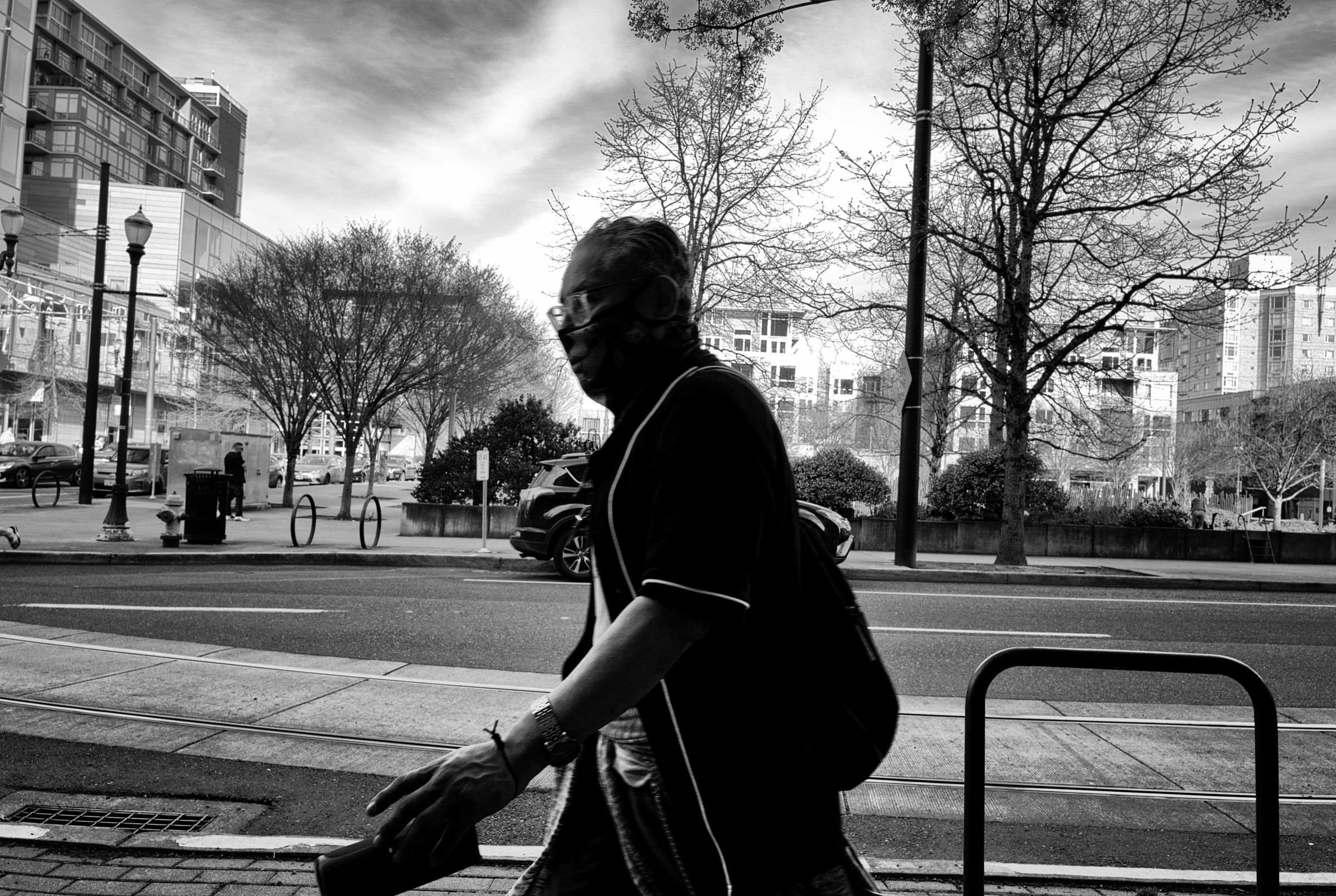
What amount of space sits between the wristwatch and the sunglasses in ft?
2.11

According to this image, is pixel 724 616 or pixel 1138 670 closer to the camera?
pixel 724 616

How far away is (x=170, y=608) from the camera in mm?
9797

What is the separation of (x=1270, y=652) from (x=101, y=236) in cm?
2236

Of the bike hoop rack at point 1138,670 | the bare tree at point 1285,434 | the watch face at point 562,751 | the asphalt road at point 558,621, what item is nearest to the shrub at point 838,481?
the asphalt road at point 558,621

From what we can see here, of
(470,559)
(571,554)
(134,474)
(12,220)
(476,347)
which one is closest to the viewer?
(571,554)

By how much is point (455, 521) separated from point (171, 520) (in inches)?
213

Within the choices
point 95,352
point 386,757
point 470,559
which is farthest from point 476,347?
point 386,757

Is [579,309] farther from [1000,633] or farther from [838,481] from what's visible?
[838,481]

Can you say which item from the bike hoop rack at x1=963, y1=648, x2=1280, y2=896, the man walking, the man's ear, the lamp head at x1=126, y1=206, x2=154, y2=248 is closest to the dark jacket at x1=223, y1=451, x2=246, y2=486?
the man walking

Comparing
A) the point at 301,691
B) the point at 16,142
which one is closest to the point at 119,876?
the point at 301,691

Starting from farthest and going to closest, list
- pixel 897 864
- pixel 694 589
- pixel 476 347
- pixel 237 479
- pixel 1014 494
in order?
pixel 476 347, pixel 237 479, pixel 1014 494, pixel 897 864, pixel 694 589

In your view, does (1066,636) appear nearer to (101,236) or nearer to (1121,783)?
(1121,783)

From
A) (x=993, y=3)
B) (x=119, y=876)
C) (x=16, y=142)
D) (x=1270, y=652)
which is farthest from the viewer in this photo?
(x=16, y=142)

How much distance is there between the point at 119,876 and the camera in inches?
148
